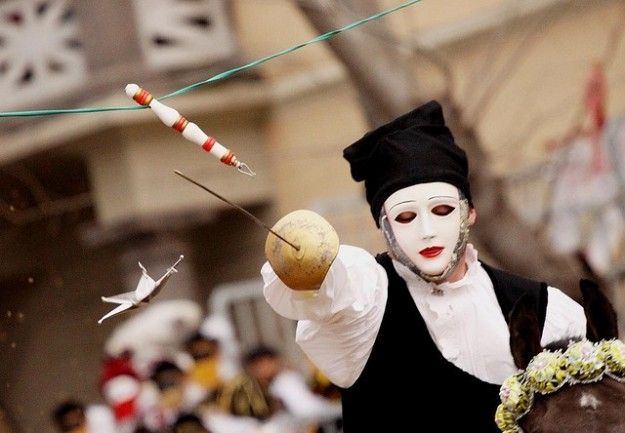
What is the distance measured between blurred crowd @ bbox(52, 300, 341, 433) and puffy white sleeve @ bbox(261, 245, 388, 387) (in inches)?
163

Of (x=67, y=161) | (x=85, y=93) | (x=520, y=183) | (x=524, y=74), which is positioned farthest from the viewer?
(x=67, y=161)

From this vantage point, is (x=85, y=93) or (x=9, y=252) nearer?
(x=85, y=93)

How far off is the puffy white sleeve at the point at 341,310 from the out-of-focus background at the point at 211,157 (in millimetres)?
4787

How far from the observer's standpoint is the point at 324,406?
9.39 metres

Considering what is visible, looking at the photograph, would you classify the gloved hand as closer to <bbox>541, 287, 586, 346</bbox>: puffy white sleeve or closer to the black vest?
the black vest

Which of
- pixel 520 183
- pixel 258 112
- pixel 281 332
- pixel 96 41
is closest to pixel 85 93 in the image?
pixel 96 41

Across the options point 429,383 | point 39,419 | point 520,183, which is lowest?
point 429,383

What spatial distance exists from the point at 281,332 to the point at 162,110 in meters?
7.04

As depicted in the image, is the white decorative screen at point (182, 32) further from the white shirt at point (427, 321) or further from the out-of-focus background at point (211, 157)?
the white shirt at point (427, 321)

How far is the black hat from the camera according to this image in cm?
488

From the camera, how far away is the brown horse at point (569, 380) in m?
4.34

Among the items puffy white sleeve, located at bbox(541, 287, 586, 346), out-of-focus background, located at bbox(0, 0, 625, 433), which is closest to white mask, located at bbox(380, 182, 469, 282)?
puffy white sleeve, located at bbox(541, 287, 586, 346)

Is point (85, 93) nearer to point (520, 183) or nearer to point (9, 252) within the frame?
point (9, 252)

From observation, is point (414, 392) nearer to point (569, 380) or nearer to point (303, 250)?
point (569, 380)
